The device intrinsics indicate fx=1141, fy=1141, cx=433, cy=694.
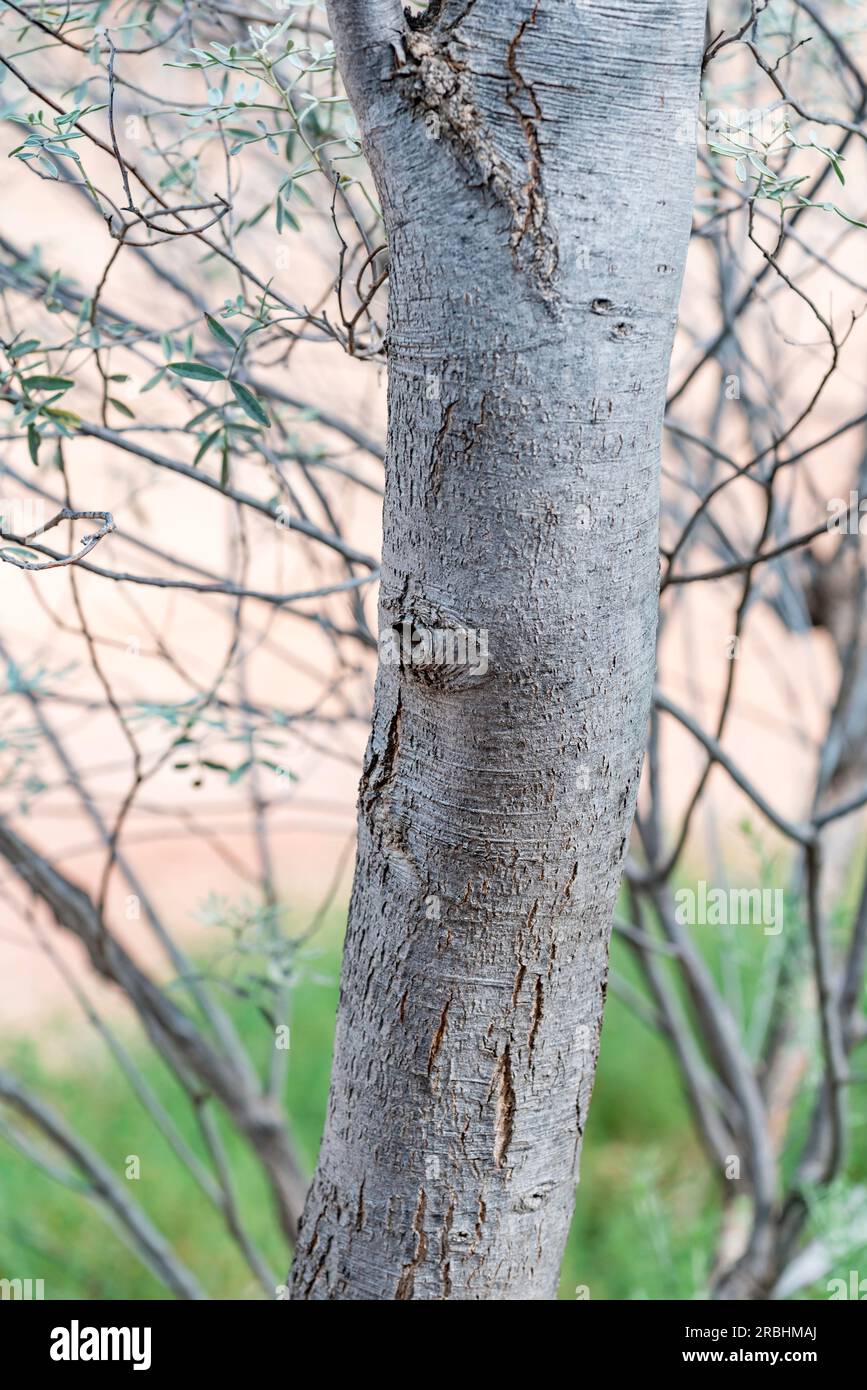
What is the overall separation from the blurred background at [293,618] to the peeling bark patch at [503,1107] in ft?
0.87

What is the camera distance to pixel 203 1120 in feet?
3.84

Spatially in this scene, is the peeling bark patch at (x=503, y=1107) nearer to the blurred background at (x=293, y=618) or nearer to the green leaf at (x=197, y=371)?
the blurred background at (x=293, y=618)

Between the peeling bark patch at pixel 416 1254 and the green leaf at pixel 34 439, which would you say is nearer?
the peeling bark patch at pixel 416 1254

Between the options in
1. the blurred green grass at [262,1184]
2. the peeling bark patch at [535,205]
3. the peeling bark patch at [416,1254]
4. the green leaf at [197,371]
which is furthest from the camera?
the blurred green grass at [262,1184]

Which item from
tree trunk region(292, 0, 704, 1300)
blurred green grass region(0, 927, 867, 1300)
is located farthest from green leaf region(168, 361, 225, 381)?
blurred green grass region(0, 927, 867, 1300)

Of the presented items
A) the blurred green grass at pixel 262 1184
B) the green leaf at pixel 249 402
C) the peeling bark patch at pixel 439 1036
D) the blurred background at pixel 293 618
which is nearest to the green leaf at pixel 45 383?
the blurred background at pixel 293 618

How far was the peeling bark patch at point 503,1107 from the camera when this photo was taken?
56 centimetres

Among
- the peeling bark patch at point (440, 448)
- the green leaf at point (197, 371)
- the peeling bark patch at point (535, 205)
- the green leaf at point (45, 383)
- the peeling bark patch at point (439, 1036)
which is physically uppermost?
the green leaf at point (45, 383)

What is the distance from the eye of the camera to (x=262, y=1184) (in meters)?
1.97

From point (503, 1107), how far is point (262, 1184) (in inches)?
62.0

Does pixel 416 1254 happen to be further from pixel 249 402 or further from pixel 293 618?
pixel 293 618

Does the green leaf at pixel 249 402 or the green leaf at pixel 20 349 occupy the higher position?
the green leaf at pixel 20 349

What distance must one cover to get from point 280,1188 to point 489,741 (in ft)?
2.80

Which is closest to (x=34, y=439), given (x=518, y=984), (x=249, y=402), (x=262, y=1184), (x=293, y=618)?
(x=249, y=402)
